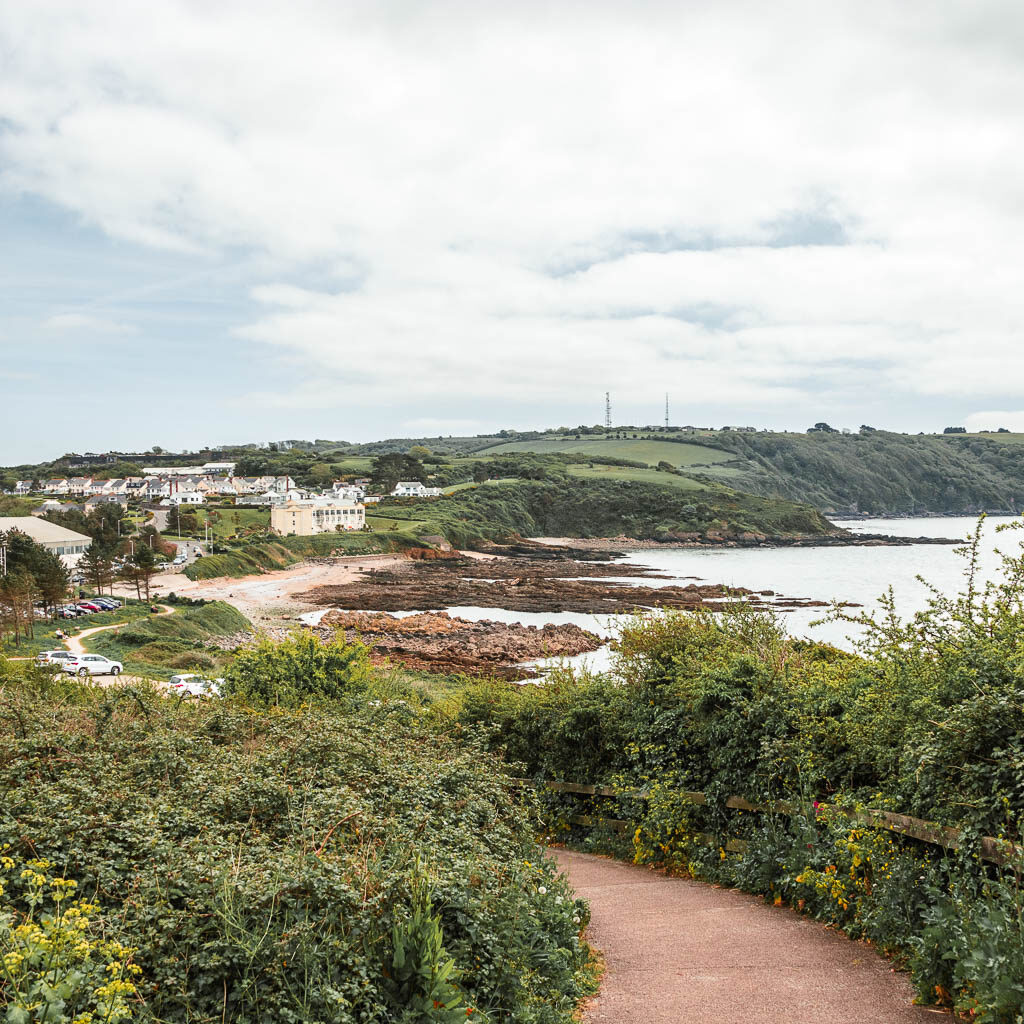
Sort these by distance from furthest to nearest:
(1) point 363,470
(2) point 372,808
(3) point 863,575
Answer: (1) point 363,470
(3) point 863,575
(2) point 372,808

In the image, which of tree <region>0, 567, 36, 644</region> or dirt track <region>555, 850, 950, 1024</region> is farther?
tree <region>0, 567, 36, 644</region>

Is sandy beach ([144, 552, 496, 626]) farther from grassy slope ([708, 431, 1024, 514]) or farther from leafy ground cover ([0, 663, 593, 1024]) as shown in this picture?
grassy slope ([708, 431, 1024, 514])

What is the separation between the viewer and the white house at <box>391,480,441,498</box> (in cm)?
14850

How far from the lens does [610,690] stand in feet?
33.9

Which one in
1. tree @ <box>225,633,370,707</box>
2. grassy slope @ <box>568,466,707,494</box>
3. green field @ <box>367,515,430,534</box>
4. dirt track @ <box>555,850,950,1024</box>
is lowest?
green field @ <box>367,515,430,534</box>

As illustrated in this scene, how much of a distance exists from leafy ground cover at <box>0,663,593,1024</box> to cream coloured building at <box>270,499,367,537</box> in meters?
102

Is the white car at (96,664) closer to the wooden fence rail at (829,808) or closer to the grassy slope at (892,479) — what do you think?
the wooden fence rail at (829,808)

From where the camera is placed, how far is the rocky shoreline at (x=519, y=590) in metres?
62.7

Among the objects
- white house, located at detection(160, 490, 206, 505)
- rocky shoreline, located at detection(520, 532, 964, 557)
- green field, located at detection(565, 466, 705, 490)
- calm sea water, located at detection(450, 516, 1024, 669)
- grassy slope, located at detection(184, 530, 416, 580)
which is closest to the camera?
calm sea water, located at detection(450, 516, 1024, 669)

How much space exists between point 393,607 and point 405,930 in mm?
60852

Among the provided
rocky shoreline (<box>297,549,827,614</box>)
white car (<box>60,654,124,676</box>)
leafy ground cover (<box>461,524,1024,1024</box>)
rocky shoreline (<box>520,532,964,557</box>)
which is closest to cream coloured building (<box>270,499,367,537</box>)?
rocky shoreline (<box>297,549,827,614</box>)

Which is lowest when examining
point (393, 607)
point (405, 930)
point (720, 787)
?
point (393, 607)

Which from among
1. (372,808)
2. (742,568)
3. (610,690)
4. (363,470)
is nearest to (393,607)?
(742,568)

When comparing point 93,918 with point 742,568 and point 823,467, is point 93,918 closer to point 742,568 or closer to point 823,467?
point 742,568
